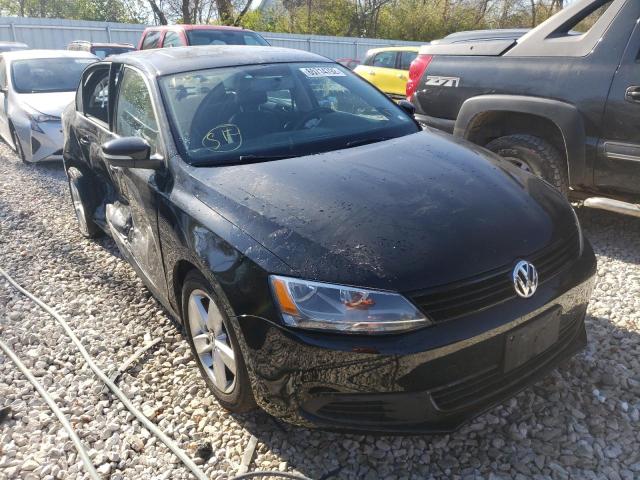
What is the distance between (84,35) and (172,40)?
14.4 metres

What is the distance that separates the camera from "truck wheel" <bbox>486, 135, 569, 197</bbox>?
155 inches

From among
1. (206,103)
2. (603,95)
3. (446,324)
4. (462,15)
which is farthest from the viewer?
(462,15)

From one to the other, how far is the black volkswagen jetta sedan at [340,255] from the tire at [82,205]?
1.37 meters

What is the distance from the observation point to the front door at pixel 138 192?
2883 mm

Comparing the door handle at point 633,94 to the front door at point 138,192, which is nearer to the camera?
the front door at point 138,192

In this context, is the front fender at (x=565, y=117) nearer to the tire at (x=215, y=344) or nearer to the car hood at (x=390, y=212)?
the car hood at (x=390, y=212)

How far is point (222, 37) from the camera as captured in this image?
945 cm

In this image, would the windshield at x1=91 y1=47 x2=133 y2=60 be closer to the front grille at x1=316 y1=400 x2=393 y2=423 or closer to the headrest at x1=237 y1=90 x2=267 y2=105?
the headrest at x1=237 y1=90 x2=267 y2=105

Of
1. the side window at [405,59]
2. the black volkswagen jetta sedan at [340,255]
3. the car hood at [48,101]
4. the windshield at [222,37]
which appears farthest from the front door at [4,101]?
the side window at [405,59]

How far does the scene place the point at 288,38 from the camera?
21.8 m

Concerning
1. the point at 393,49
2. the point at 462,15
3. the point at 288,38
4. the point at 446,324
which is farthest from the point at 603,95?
the point at 462,15

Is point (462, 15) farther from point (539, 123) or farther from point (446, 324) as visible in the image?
point (446, 324)

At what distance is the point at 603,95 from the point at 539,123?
56cm

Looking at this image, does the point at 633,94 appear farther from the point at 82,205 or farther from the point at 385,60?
the point at 385,60
